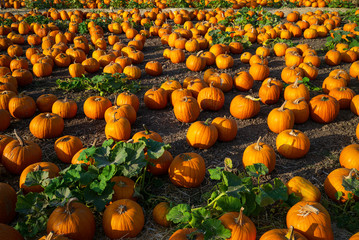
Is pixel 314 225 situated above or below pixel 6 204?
below

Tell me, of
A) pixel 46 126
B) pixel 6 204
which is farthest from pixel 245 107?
pixel 6 204

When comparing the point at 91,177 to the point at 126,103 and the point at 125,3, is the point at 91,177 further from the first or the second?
the point at 125,3

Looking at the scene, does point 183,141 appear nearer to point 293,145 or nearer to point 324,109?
point 293,145

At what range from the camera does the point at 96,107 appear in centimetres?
588

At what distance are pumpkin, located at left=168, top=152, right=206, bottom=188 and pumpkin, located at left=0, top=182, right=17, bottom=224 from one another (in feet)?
6.48

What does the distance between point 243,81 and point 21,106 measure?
464 centimetres

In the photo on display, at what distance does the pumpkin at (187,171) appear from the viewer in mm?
4105

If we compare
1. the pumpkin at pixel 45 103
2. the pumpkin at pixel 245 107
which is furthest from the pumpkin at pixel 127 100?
the pumpkin at pixel 245 107

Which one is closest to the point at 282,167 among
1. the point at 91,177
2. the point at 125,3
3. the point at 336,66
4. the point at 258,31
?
the point at 91,177

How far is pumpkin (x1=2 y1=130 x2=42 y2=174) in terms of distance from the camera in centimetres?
442

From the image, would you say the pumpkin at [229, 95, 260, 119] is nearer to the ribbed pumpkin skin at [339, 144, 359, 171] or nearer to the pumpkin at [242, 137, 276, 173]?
the pumpkin at [242, 137, 276, 173]

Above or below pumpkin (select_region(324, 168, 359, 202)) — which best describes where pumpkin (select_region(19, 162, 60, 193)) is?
above

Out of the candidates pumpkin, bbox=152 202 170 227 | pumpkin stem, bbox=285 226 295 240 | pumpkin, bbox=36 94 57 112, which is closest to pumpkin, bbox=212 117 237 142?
pumpkin, bbox=152 202 170 227

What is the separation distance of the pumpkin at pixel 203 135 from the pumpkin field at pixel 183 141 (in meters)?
0.02
